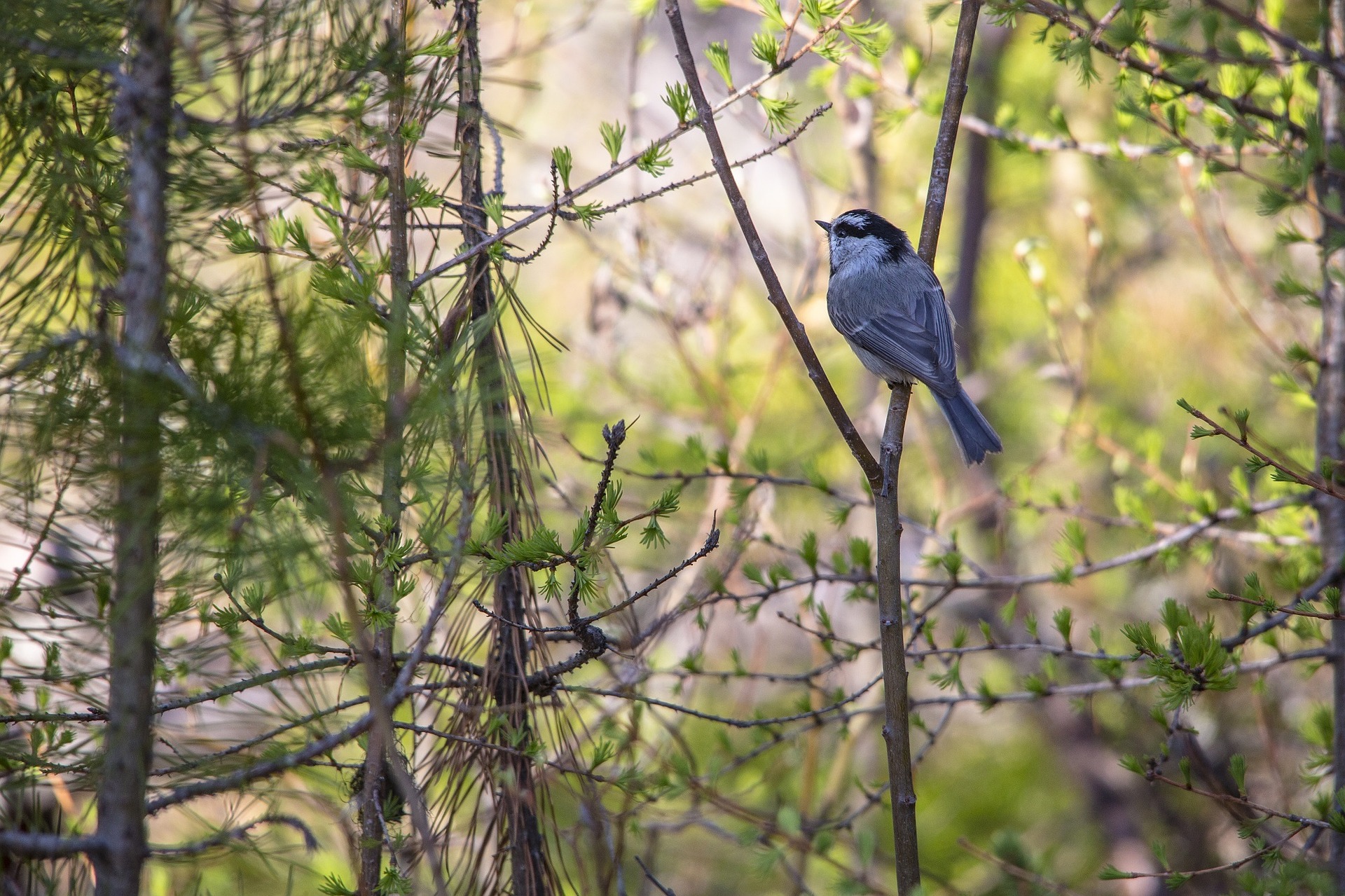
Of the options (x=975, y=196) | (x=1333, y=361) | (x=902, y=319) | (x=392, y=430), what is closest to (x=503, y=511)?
(x=392, y=430)

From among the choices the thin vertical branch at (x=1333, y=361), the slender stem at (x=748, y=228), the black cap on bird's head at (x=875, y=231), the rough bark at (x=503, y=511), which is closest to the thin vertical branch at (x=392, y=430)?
the rough bark at (x=503, y=511)

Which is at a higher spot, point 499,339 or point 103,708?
point 499,339

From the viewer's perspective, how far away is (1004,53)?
675cm

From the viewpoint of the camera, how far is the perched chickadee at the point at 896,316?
332cm

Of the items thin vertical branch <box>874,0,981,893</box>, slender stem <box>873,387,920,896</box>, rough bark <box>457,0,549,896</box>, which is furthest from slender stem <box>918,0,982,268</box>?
rough bark <box>457,0,549,896</box>

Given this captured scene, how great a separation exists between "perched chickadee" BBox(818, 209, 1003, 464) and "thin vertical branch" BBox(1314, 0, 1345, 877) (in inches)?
36.3

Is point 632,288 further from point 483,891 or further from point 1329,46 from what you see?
point 483,891

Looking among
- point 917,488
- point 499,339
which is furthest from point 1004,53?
point 499,339

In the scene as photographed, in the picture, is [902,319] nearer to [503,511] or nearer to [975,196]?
[503,511]

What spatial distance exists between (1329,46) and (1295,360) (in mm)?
848

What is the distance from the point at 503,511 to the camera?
2.02 meters

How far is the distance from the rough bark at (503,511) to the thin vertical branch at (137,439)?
621 mm

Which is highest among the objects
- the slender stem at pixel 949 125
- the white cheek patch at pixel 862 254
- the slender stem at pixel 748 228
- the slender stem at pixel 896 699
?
the white cheek patch at pixel 862 254

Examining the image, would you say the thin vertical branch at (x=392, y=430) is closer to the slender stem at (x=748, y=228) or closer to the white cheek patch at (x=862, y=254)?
the slender stem at (x=748, y=228)
